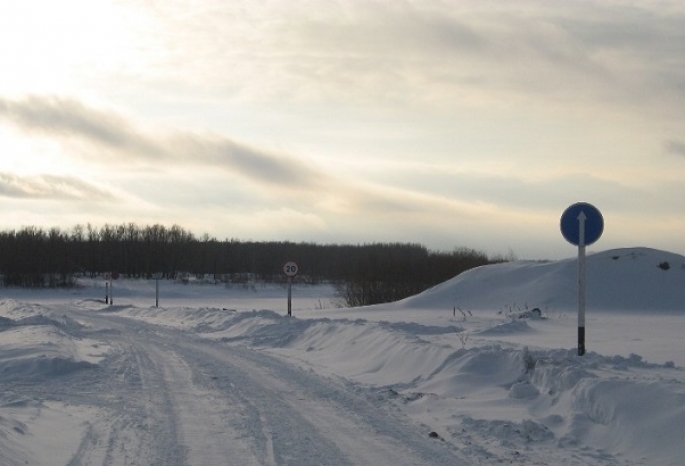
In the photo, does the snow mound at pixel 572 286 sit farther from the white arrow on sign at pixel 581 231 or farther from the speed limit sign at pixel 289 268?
the white arrow on sign at pixel 581 231

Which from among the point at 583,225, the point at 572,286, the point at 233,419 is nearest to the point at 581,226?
the point at 583,225

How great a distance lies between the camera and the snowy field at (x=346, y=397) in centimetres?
855

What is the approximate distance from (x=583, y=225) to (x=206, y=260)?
136m

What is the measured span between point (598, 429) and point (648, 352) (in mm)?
8004

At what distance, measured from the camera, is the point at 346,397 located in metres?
12.3

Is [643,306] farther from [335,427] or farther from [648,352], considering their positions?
[335,427]

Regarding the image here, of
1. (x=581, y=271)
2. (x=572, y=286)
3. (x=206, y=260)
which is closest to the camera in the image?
(x=581, y=271)

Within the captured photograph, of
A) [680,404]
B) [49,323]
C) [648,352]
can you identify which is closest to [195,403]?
[680,404]

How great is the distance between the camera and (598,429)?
930 cm

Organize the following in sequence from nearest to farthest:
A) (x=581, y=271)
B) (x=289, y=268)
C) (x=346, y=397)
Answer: (x=346, y=397), (x=581, y=271), (x=289, y=268)

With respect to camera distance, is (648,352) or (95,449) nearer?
(95,449)

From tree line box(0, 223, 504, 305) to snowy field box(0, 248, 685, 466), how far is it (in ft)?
92.4

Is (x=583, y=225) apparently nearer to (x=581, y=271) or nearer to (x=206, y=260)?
(x=581, y=271)

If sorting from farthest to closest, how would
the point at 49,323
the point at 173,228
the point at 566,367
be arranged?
the point at 173,228 < the point at 49,323 < the point at 566,367
